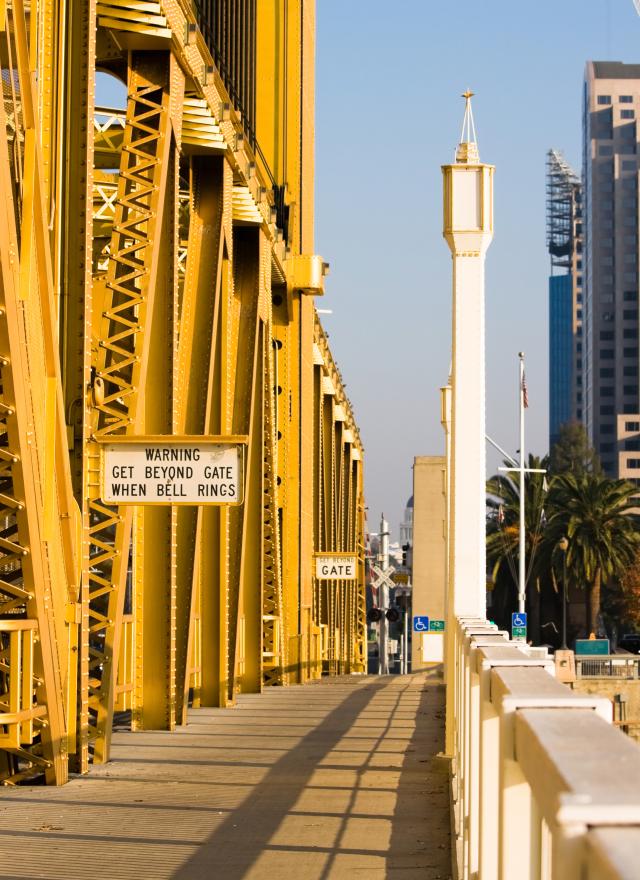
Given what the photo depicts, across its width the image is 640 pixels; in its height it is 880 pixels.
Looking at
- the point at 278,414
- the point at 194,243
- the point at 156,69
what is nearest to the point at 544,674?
the point at 156,69

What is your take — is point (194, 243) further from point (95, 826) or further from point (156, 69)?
point (95, 826)

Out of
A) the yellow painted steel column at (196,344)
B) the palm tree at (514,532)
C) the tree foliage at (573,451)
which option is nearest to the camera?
the yellow painted steel column at (196,344)

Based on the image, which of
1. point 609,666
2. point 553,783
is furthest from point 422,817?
point 609,666

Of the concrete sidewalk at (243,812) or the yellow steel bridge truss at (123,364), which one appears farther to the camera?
the yellow steel bridge truss at (123,364)

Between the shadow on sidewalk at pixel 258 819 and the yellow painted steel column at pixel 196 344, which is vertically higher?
the yellow painted steel column at pixel 196 344

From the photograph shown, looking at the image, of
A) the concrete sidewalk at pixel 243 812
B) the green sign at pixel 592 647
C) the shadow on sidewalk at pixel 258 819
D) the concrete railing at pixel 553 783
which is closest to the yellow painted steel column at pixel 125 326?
the concrete sidewalk at pixel 243 812

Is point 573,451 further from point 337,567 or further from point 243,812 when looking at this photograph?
point 243,812

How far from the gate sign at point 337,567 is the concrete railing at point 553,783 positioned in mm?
32352

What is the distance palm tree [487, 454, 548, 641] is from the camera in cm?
7375

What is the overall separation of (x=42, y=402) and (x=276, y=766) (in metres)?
4.04

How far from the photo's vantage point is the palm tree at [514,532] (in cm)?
7375

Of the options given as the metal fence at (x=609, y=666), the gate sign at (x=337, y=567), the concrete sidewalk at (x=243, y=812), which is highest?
the gate sign at (x=337, y=567)

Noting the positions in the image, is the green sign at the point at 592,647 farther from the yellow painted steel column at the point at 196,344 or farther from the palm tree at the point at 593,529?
the yellow painted steel column at the point at 196,344

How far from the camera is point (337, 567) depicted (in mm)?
37188
